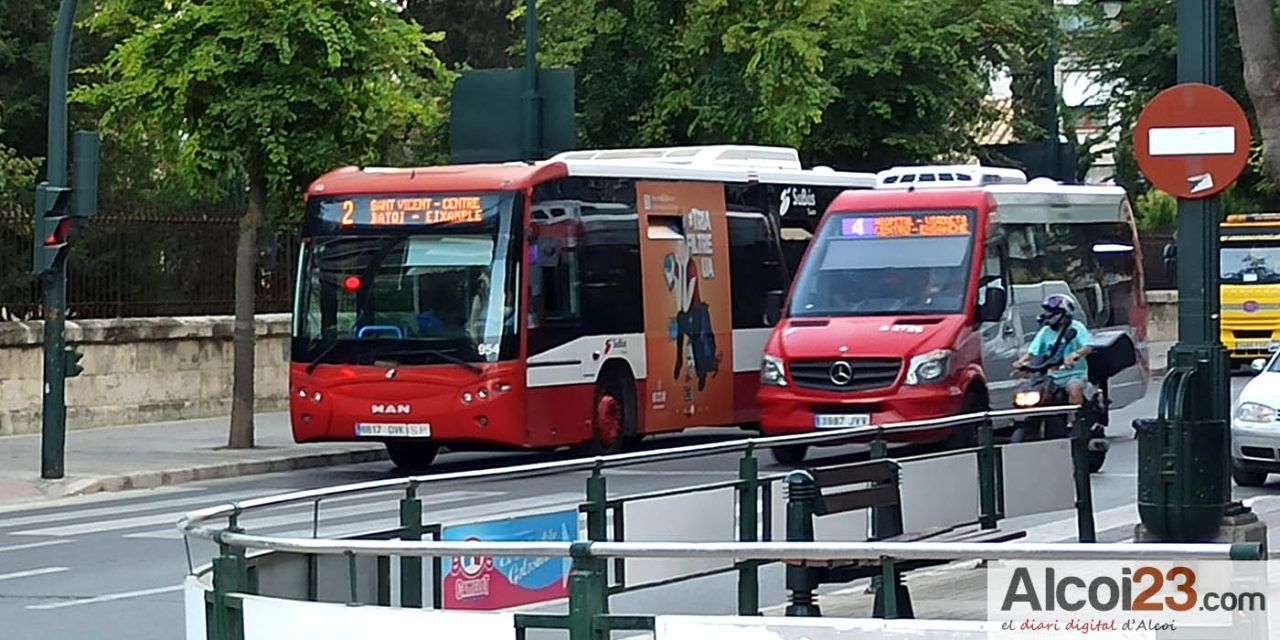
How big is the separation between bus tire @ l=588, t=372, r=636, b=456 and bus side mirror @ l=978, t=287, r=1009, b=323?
3.68 metres

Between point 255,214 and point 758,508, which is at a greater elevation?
point 255,214

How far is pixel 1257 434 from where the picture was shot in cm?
1834

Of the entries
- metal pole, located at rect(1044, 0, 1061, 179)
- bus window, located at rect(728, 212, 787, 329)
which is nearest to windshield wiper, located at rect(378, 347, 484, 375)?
bus window, located at rect(728, 212, 787, 329)

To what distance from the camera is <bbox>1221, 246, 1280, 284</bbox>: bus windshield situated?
3806 centimetres

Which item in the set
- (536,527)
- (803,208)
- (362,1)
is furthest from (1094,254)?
(536,527)

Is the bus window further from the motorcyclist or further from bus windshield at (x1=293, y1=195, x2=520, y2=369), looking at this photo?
the motorcyclist

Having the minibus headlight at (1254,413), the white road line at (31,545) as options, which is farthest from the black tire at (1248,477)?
the white road line at (31,545)

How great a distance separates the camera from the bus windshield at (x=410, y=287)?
66.4 ft

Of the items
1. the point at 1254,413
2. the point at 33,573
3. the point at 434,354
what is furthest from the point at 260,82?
the point at 1254,413

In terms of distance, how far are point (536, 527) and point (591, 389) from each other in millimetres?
12049

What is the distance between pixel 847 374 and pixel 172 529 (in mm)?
6799

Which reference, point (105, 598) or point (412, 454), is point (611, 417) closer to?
point (412, 454)

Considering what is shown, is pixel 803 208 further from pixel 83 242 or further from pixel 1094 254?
pixel 83 242

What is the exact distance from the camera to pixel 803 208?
25156mm
